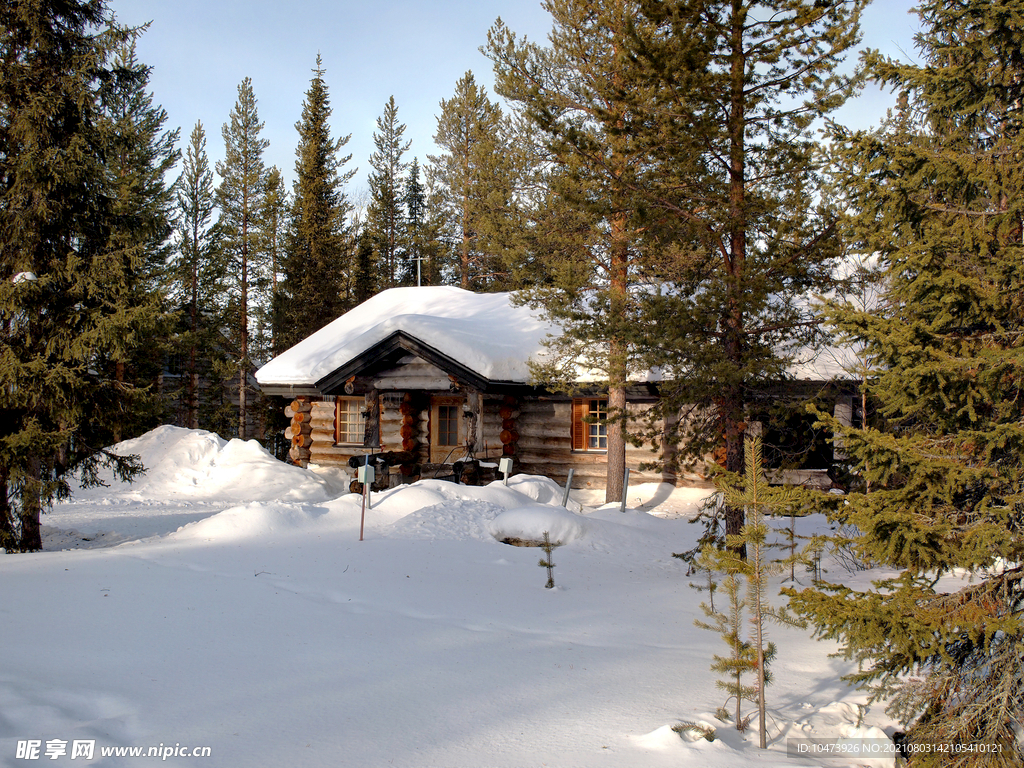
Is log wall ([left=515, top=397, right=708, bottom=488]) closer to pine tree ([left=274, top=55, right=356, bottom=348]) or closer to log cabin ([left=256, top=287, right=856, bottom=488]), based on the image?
log cabin ([left=256, top=287, right=856, bottom=488])

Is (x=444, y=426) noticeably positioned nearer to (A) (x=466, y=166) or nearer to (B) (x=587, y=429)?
(B) (x=587, y=429)

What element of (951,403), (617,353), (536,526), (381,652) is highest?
(617,353)

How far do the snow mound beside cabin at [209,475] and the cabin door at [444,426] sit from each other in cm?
286

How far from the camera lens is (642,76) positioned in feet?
27.4

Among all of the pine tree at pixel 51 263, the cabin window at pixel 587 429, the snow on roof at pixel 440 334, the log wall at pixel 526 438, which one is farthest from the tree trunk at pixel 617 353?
the pine tree at pixel 51 263

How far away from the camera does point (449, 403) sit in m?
18.0

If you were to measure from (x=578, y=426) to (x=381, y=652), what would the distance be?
12.2 metres

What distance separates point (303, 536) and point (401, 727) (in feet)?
17.5

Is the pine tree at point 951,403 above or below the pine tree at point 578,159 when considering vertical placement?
below

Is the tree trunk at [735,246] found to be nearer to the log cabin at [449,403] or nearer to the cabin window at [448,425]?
the log cabin at [449,403]

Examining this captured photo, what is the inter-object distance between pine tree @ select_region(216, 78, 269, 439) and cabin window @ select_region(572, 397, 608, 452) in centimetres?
1587

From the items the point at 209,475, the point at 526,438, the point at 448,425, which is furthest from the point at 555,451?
the point at 209,475

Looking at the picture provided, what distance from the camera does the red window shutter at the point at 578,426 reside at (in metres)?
16.8

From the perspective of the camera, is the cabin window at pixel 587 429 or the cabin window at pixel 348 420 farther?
the cabin window at pixel 348 420
